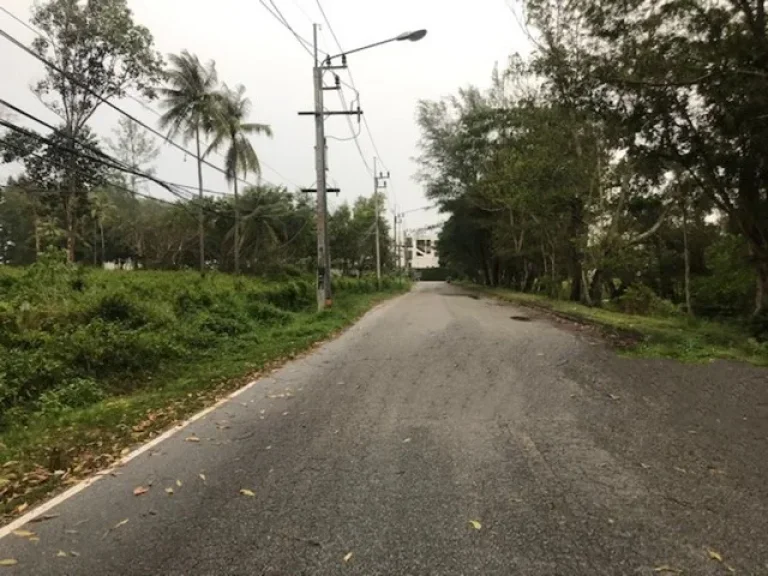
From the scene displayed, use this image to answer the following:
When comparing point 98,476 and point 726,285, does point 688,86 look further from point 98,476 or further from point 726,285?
point 726,285

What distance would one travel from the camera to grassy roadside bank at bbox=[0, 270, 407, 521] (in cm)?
576

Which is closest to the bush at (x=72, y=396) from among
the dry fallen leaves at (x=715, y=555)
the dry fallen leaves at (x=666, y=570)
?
the dry fallen leaves at (x=666, y=570)

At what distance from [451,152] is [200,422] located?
3793 centimetres

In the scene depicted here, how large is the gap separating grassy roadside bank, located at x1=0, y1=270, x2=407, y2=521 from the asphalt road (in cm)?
73

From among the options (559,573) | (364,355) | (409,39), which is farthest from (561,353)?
(409,39)

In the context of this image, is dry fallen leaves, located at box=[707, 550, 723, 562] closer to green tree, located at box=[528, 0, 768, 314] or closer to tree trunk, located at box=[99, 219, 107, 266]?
green tree, located at box=[528, 0, 768, 314]

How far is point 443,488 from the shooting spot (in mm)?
4367

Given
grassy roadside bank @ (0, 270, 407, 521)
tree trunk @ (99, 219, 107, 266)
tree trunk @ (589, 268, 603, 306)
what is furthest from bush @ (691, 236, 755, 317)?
tree trunk @ (99, 219, 107, 266)

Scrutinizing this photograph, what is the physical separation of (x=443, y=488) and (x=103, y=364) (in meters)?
6.71

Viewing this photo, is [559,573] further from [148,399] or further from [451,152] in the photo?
[451,152]

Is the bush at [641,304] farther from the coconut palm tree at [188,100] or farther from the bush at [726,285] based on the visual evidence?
the coconut palm tree at [188,100]

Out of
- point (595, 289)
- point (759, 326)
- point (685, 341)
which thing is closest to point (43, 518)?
point (685, 341)

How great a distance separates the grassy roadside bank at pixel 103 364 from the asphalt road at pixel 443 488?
28.8 inches

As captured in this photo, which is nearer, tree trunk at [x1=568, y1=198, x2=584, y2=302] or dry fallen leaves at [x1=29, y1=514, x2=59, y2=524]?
dry fallen leaves at [x1=29, y1=514, x2=59, y2=524]
